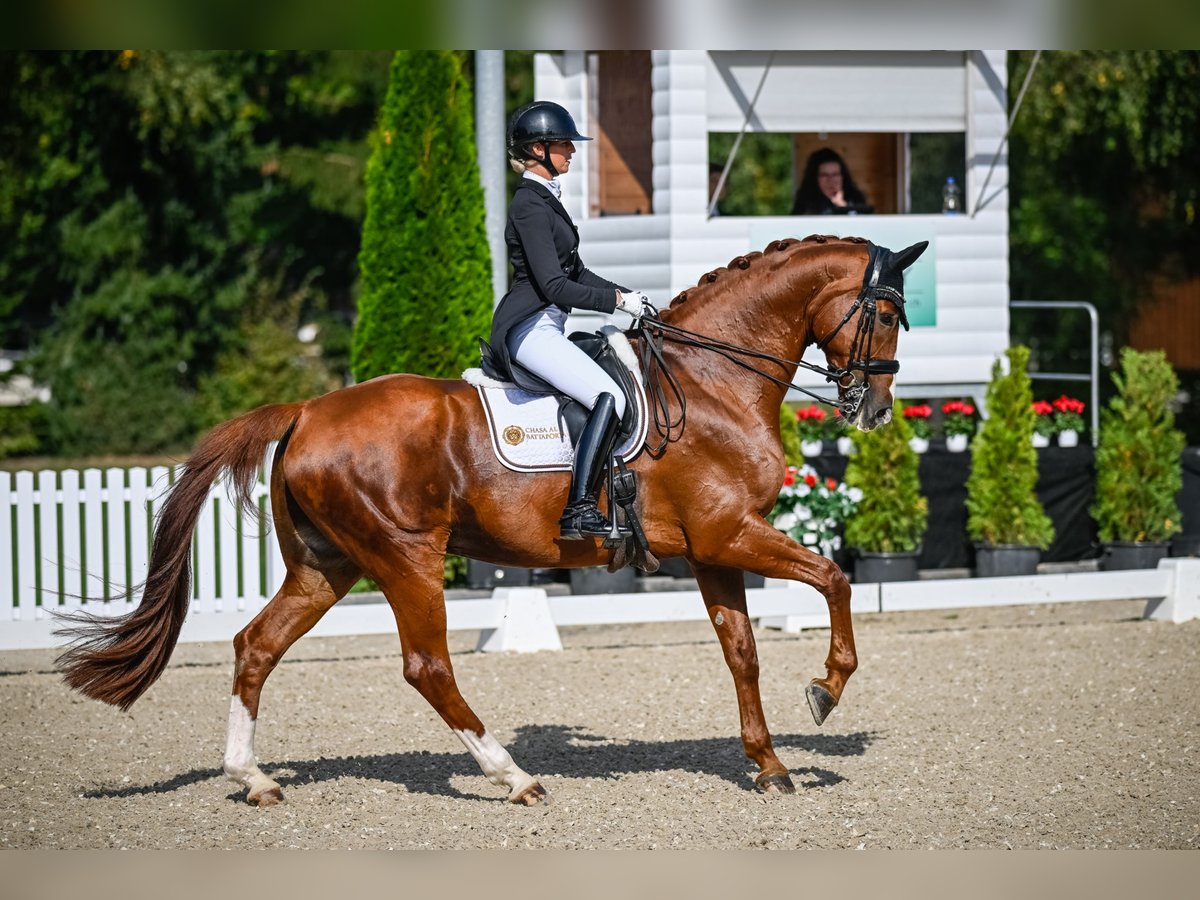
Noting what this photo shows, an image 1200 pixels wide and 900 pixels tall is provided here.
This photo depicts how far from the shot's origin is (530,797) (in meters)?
6.56

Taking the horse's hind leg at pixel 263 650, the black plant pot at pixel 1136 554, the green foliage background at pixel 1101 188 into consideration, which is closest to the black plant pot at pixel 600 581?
the black plant pot at pixel 1136 554

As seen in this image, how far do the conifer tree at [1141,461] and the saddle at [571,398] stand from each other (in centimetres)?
805

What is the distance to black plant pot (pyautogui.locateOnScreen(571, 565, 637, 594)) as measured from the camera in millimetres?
12148

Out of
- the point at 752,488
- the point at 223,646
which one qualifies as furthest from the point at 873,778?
the point at 223,646

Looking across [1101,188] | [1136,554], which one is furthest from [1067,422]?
[1101,188]

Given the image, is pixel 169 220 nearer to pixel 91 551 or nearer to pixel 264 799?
pixel 91 551

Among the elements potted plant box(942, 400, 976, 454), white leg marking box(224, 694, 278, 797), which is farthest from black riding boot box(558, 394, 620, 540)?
potted plant box(942, 400, 976, 454)

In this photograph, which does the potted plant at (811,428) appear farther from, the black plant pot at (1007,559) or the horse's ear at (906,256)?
the horse's ear at (906,256)

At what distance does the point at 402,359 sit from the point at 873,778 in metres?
6.93

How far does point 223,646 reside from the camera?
1159 cm

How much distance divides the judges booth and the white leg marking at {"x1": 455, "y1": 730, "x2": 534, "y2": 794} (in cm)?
869

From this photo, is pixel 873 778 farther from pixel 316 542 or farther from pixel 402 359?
pixel 402 359

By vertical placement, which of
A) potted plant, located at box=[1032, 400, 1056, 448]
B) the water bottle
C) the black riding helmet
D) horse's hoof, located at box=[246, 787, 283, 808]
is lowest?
horse's hoof, located at box=[246, 787, 283, 808]

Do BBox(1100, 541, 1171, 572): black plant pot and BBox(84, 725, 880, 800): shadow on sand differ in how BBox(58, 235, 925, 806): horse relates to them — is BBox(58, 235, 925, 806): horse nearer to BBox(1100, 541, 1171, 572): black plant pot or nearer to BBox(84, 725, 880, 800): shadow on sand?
BBox(84, 725, 880, 800): shadow on sand
